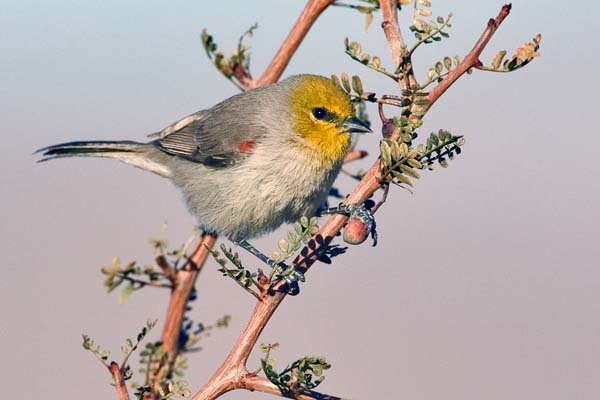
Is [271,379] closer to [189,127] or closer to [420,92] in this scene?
[420,92]

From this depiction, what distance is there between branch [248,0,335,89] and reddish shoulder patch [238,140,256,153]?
52 cm

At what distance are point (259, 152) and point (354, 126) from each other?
1.95 feet

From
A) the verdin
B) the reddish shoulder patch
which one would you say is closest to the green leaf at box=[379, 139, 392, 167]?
the verdin

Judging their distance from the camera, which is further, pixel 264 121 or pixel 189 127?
pixel 189 127

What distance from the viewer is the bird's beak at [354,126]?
329 centimetres

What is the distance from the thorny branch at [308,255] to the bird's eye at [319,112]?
1248 mm

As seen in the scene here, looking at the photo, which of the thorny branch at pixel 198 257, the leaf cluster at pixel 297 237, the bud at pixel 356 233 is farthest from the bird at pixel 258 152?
the leaf cluster at pixel 297 237

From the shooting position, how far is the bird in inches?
137

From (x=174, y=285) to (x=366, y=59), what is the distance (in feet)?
3.85

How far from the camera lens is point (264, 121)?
378cm

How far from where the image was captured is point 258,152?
12.0 ft

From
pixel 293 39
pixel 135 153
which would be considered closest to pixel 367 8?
pixel 293 39

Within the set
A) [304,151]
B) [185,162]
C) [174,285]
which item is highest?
[185,162]

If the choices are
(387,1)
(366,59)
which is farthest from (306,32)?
(366,59)
